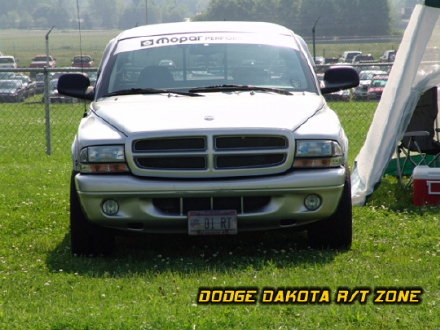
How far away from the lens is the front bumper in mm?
6836

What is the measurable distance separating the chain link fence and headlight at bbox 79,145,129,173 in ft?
29.6

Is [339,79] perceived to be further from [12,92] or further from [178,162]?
[12,92]

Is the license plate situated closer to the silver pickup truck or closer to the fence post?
the silver pickup truck

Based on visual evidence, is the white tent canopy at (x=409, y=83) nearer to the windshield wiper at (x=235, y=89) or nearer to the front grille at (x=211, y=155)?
the windshield wiper at (x=235, y=89)

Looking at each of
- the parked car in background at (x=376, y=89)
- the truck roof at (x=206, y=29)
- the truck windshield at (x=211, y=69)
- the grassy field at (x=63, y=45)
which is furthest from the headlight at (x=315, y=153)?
the grassy field at (x=63, y=45)

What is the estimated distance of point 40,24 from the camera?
65562mm

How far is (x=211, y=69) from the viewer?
26.7 ft

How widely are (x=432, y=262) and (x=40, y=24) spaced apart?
60.8 meters

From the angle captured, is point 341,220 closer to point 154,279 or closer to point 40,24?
point 154,279

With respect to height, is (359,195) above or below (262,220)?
below

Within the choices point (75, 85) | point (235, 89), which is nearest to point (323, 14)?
point (75, 85)

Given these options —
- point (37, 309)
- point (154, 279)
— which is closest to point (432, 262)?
point (154, 279)

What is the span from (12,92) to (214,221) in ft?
51.3

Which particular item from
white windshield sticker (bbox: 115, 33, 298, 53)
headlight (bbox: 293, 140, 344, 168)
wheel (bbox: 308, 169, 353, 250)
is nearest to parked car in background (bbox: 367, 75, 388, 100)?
white windshield sticker (bbox: 115, 33, 298, 53)
